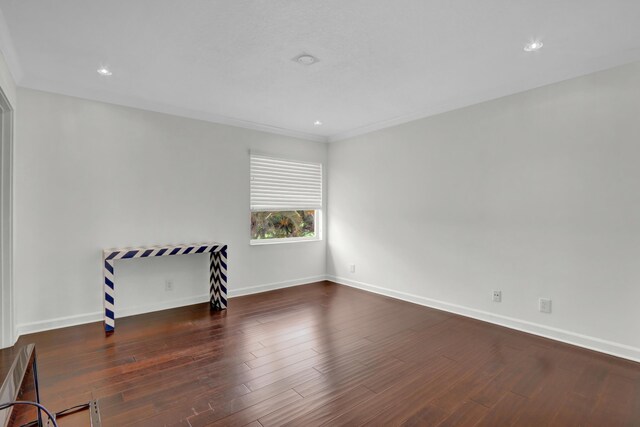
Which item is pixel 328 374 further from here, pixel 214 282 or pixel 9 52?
pixel 9 52

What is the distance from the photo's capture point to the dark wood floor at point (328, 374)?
211 centimetres

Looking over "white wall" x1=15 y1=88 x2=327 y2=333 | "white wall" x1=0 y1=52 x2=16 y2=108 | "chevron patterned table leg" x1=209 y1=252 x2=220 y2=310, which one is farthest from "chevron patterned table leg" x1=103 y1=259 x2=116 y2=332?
"white wall" x1=0 y1=52 x2=16 y2=108

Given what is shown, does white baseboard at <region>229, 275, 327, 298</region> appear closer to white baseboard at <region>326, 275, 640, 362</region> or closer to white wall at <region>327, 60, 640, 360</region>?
white wall at <region>327, 60, 640, 360</region>

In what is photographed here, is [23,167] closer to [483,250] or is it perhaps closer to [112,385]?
[112,385]

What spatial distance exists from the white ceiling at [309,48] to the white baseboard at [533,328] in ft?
8.14

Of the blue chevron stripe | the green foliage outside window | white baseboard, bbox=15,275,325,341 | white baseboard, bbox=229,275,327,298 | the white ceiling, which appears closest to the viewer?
the white ceiling

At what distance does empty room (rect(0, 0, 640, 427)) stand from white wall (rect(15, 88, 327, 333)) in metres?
0.02

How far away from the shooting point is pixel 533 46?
8.80ft

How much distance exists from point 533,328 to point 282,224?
372cm

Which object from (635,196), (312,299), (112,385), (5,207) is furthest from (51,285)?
(635,196)

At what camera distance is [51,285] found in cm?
353

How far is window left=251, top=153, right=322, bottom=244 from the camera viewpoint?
516 centimetres

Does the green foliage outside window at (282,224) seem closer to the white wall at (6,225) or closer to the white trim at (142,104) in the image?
the white trim at (142,104)

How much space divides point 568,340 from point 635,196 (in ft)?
4.77
